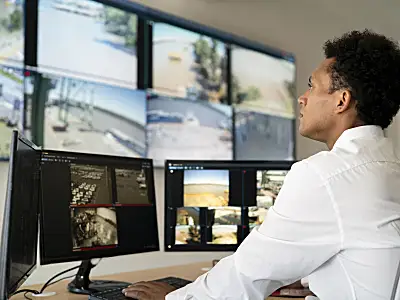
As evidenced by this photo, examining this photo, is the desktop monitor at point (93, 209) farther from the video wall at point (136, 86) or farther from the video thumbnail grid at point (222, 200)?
the video wall at point (136, 86)

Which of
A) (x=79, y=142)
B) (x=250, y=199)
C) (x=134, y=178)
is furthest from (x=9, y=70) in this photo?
(x=250, y=199)

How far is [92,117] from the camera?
95.0 inches

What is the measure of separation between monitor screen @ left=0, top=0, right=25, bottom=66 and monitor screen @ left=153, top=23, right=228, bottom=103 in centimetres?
75

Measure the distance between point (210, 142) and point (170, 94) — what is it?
0.36 meters

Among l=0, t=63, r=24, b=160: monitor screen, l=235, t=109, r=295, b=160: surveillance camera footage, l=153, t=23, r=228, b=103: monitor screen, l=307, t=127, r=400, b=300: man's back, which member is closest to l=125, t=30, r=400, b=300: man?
l=307, t=127, r=400, b=300: man's back

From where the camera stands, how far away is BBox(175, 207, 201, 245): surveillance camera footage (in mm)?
2014

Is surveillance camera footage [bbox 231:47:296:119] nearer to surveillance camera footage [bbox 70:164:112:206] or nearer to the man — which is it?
surveillance camera footage [bbox 70:164:112:206]

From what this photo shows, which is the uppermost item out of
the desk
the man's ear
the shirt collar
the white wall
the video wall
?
the white wall

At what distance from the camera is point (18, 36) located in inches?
83.8

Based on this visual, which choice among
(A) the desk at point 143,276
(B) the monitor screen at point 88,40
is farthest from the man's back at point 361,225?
(B) the monitor screen at point 88,40

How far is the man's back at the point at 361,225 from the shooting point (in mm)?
1180

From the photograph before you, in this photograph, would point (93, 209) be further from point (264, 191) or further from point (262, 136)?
point (262, 136)

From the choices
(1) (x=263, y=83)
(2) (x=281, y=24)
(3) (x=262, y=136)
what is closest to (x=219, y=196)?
(3) (x=262, y=136)

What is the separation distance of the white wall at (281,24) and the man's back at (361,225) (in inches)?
58.0
